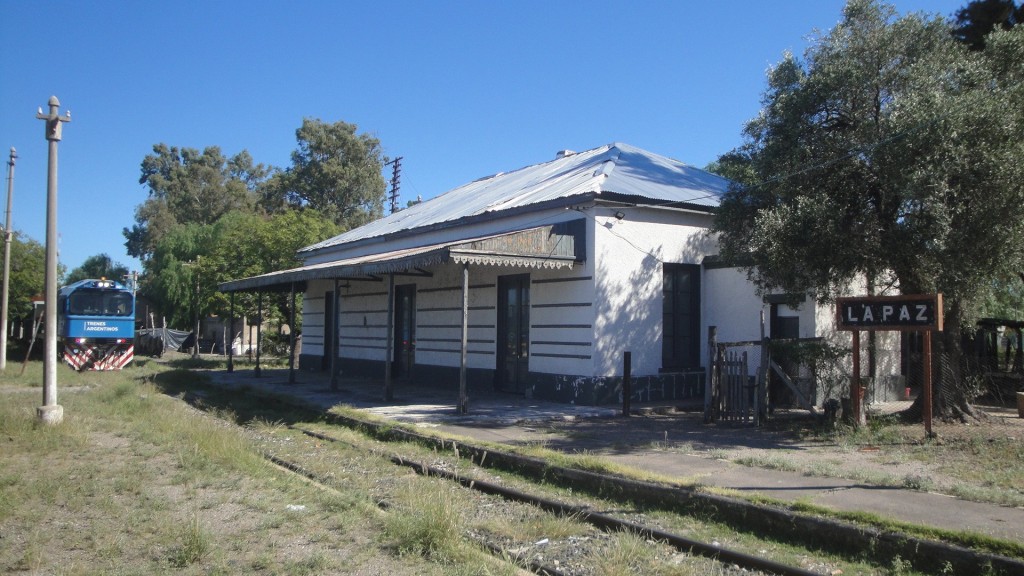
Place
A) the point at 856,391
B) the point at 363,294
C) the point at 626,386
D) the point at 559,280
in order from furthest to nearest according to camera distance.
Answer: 1. the point at 363,294
2. the point at 559,280
3. the point at 626,386
4. the point at 856,391

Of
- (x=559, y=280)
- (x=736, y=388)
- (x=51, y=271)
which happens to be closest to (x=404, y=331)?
(x=559, y=280)

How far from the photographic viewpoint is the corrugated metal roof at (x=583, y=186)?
16.0 metres

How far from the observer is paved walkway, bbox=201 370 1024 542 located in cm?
677

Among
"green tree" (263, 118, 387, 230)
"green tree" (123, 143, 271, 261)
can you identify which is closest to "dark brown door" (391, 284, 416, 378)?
"green tree" (263, 118, 387, 230)

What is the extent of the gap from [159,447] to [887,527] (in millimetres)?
9487

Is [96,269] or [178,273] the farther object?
[96,269]

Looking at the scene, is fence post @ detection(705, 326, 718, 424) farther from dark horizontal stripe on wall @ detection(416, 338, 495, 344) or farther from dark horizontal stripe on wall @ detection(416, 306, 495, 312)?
dark horizontal stripe on wall @ detection(416, 306, 495, 312)

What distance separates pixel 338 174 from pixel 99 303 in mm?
27287

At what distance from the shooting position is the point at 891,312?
10719 mm

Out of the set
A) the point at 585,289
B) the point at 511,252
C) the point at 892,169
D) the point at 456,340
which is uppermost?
the point at 892,169

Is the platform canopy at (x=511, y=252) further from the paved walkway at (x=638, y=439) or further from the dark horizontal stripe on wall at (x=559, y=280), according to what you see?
the paved walkway at (x=638, y=439)

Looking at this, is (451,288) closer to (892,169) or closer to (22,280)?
(892,169)

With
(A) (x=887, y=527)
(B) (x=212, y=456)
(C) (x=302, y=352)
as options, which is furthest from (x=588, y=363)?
(C) (x=302, y=352)

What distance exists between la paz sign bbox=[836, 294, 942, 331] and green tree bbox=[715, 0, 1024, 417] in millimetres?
553
